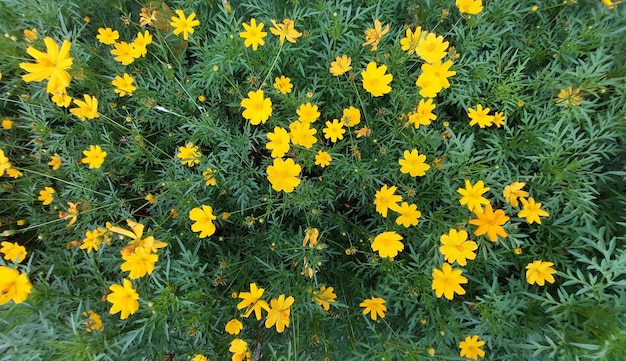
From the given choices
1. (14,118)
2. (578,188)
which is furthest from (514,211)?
(14,118)

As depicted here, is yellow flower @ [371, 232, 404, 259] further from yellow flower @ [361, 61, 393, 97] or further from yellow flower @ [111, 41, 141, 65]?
yellow flower @ [111, 41, 141, 65]

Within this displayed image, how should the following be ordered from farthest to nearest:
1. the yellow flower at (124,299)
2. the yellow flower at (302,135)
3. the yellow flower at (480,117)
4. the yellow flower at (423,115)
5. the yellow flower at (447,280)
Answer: the yellow flower at (480,117) < the yellow flower at (423,115) < the yellow flower at (302,135) < the yellow flower at (447,280) < the yellow flower at (124,299)

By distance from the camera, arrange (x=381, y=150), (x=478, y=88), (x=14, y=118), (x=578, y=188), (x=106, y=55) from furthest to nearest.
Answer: (x=106, y=55), (x=14, y=118), (x=478, y=88), (x=381, y=150), (x=578, y=188)

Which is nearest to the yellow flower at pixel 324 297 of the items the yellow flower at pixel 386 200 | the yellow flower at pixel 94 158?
the yellow flower at pixel 386 200

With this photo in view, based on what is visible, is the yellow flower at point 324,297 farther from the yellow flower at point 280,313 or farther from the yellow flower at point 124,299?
the yellow flower at point 124,299

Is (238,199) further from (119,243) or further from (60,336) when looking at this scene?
(60,336)
